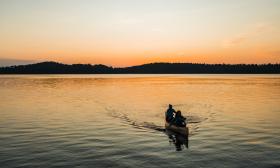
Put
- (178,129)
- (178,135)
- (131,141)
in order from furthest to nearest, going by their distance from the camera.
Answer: (178,129), (178,135), (131,141)

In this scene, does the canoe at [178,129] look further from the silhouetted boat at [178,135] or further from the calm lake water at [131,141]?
the calm lake water at [131,141]

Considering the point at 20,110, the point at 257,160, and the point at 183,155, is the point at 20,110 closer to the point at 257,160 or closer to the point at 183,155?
the point at 183,155

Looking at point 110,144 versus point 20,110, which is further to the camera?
point 20,110

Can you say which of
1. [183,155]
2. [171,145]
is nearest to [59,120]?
[171,145]

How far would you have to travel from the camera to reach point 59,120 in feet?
134

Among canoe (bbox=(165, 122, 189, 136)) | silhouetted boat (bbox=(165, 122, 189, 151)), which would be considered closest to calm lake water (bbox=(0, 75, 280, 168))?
silhouetted boat (bbox=(165, 122, 189, 151))

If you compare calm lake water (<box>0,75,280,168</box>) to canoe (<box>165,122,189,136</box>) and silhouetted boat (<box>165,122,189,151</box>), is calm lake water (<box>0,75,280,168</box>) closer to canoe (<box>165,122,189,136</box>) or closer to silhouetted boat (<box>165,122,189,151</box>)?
silhouetted boat (<box>165,122,189,151</box>)

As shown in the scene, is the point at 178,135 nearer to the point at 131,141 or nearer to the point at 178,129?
the point at 178,129

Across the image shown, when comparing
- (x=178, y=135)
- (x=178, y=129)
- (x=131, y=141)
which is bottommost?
(x=131, y=141)

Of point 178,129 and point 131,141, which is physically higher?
point 178,129

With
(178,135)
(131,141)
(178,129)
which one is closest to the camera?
(131,141)

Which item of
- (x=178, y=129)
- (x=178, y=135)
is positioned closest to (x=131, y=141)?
(x=178, y=135)

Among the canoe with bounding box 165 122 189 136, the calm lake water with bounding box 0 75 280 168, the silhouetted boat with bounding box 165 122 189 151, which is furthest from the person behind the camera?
the canoe with bounding box 165 122 189 136

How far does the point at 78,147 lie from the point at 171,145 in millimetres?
7953
